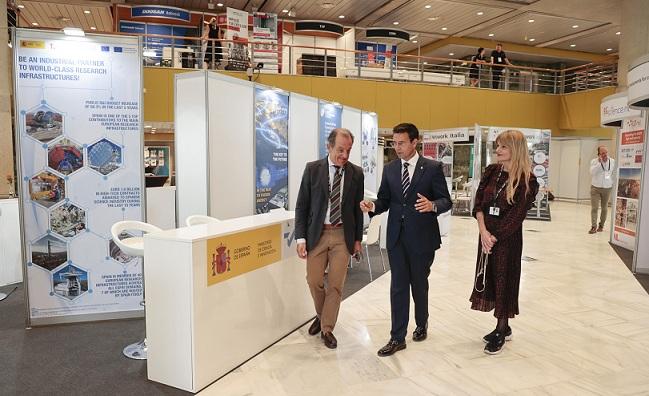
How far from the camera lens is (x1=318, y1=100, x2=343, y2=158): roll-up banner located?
734cm

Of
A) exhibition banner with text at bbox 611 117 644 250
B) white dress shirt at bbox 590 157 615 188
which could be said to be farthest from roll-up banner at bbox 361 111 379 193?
exhibition banner with text at bbox 611 117 644 250

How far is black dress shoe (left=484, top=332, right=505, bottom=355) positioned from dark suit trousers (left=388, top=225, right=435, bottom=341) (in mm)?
640

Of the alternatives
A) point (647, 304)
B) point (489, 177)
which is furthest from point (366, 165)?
point (489, 177)

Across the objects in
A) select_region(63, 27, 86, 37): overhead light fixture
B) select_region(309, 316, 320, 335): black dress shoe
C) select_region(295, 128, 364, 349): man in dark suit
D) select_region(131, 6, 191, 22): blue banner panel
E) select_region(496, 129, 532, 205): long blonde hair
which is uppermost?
select_region(131, 6, 191, 22): blue banner panel

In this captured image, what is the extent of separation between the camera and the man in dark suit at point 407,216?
11.3 feet

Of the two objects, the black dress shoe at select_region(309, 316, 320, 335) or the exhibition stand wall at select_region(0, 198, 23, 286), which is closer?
the black dress shoe at select_region(309, 316, 320, 335)

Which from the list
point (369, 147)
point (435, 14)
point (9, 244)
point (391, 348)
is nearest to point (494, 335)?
Answer: point (391, 348)

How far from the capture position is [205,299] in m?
3.01

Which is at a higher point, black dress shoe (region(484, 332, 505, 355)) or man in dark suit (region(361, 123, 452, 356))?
man in dark suit (region(361, 123, 452, 356))

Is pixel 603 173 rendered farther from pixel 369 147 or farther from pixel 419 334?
pixel 419 334

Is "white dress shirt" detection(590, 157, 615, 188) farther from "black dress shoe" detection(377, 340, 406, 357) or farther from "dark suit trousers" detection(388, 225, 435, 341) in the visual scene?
"black dress shoe" detection(377, 340, 406, 357)

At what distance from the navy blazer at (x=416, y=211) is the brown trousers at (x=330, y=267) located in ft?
1.24

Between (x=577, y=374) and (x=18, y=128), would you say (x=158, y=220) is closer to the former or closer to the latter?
(x=18, y=128)

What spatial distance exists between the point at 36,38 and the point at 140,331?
2.57 meters
